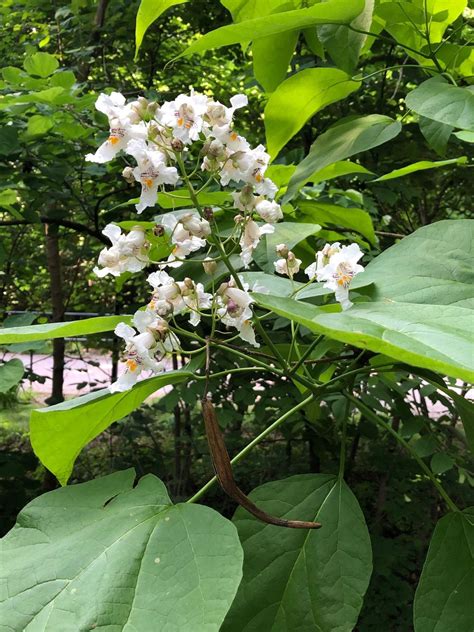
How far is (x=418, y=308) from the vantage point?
24.2 inches

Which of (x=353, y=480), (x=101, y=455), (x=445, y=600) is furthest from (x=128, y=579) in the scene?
(x=101, y=455)

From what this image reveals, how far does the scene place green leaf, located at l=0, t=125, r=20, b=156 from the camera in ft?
6.58

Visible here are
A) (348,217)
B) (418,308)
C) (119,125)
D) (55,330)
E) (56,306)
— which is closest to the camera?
(418,308)

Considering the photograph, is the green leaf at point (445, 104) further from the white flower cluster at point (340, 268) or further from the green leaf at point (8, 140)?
the green leaf at point (8, 140)

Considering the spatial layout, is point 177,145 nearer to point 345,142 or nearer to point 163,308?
point 163,308

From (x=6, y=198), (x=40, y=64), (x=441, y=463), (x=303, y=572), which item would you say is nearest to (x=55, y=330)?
(x=303, y=572)

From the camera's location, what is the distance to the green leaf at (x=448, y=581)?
0.76m

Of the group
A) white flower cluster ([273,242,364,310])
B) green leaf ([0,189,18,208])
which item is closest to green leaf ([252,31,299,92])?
white flower cluster ([273,242,364,310])

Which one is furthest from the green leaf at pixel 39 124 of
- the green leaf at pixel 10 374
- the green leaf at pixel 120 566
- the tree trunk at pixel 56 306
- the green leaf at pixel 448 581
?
the green leaf at pixel 448 581

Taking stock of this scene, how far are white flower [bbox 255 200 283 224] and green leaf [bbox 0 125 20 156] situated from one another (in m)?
1.40

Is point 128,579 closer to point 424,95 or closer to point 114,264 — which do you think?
point 114,264

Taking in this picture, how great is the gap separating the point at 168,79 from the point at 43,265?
1.39m

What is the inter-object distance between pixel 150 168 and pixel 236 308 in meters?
0.21

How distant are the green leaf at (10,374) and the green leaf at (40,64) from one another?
1.02 m
